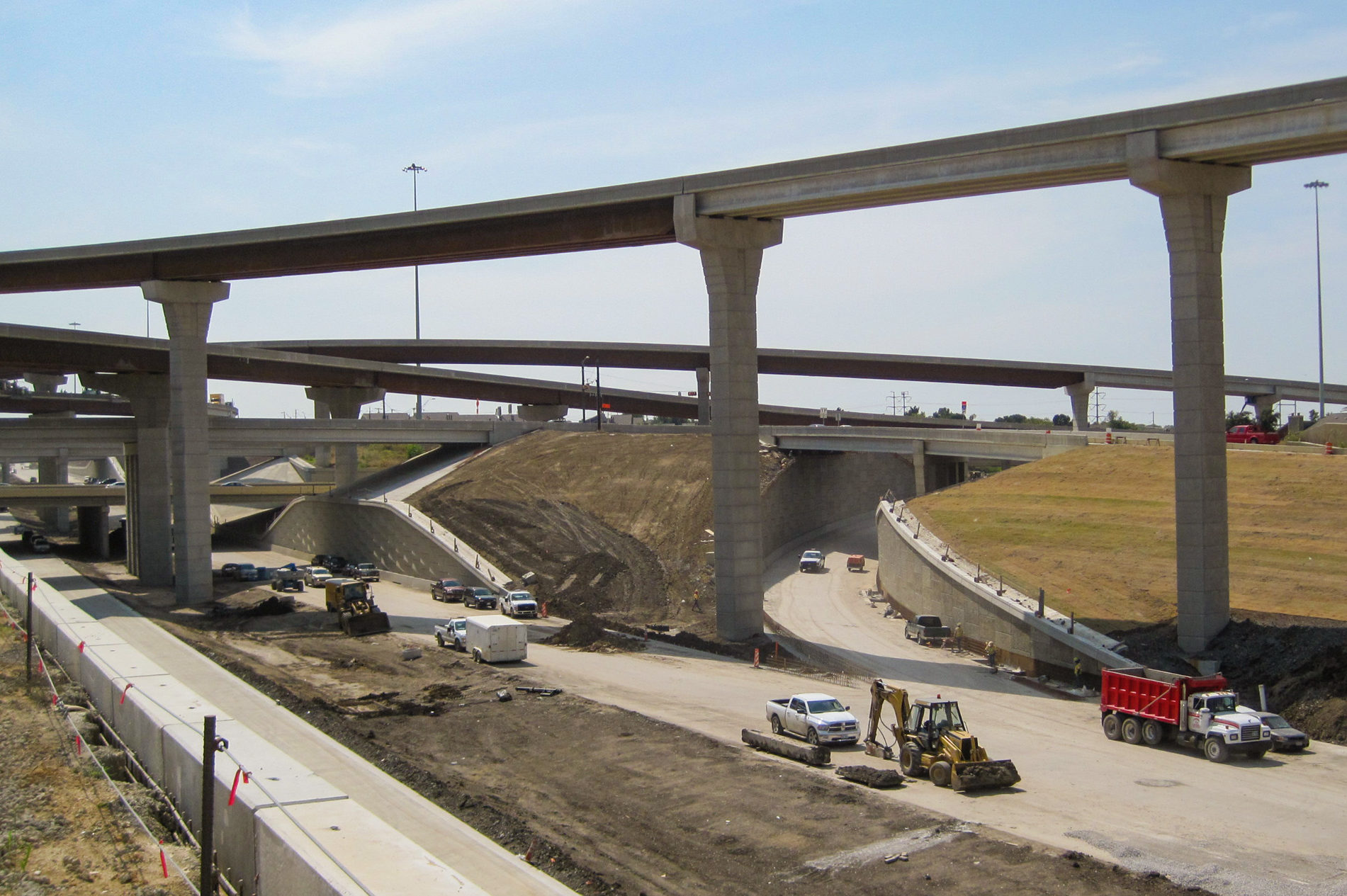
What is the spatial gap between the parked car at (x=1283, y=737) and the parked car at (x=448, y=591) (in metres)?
43.6

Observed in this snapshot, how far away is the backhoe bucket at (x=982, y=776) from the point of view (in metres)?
27.5

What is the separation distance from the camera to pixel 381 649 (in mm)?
51375

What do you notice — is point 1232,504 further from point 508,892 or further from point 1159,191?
point 508,892

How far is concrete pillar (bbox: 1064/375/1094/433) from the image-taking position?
117 m

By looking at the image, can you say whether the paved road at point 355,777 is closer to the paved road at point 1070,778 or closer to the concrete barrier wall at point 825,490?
the paved road at point 1070,778

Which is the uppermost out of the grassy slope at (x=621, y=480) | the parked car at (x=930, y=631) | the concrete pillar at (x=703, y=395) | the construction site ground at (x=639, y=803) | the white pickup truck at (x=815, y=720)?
the concrete pillar at (x=703, y=395)

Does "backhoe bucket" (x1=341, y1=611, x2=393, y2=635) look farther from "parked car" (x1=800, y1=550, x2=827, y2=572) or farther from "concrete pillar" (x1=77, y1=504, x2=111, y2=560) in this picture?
"concrete pillar" (x1=77, y1=504, x2=111, y2=560)

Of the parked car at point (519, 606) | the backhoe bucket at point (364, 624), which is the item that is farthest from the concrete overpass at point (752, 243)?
the backhoe bucket at point (364, 624)

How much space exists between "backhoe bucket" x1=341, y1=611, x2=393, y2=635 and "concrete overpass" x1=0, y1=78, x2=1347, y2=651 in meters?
17.0

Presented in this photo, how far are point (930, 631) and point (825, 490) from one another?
45540 mm

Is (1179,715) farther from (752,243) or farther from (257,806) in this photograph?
(752,243)

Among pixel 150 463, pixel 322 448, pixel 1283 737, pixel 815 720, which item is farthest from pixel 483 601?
pixel 322 448

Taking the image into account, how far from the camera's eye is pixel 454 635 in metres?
50.2

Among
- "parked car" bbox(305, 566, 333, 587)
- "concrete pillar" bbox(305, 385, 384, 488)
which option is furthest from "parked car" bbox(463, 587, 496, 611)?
"concrete pillar" bbox(305, 385, 384, 488)
